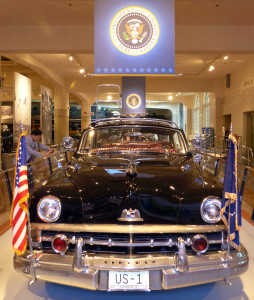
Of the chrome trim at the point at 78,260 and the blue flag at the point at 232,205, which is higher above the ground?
the blue flag at the point at 232,205

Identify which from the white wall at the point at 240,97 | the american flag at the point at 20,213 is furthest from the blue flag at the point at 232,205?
the white wall at the point at 240,97

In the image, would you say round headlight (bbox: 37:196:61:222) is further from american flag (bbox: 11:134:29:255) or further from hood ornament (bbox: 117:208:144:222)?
hood ornament (bbox: 117:208:144:222)

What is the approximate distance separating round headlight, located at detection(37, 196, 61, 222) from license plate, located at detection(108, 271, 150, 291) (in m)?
0.62

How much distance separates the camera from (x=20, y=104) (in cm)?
1116

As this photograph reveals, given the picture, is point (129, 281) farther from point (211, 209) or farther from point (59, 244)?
point (211, 209)

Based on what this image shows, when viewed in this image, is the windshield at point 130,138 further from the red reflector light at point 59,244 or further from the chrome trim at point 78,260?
the chrome trim at point 78,260

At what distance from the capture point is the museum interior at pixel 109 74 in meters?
3.44

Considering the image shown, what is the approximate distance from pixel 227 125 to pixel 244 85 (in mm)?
3766

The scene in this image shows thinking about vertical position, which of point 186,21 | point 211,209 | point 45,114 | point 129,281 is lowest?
point 129,281

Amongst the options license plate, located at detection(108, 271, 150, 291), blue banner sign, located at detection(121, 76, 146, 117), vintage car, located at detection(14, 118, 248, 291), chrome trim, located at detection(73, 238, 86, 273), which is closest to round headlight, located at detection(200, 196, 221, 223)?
vintage car, located at detection(14, 118, 248, 291)

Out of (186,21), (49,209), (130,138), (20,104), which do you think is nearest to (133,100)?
(186,21)

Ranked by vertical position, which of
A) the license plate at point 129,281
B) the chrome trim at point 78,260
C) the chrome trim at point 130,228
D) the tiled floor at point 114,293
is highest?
the chrome trim at point 130,228

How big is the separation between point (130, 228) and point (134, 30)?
5.20 m

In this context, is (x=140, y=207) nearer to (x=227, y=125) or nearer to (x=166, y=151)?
(x=166, y=151)
